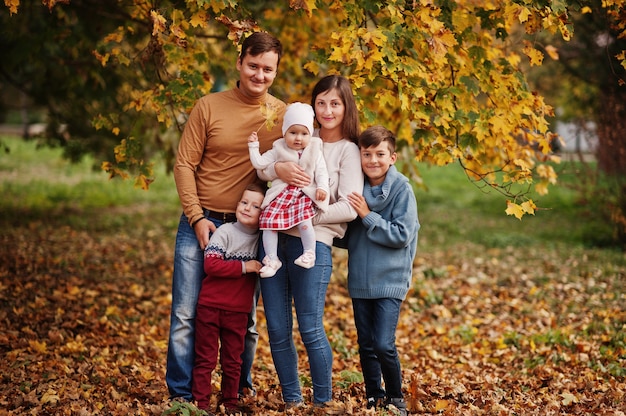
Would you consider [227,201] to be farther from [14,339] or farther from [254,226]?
[14,339]

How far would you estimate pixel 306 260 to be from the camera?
12.1ft

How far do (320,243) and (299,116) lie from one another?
2.29 ft

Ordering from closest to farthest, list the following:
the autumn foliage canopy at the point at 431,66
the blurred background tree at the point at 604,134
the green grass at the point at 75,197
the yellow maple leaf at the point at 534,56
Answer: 1. the autumn foliage canopy at the point at 431,66
2. the yellow maple leaf at the point at 534,56
3. the blurred background tree at the point at 604,134
4. the green grass at the point at 75,197

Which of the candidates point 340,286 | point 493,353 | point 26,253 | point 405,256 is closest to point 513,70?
point 405,256

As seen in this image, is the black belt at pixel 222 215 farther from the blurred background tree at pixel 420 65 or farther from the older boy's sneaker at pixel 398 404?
the older boy's sneaker at pixel 398 404

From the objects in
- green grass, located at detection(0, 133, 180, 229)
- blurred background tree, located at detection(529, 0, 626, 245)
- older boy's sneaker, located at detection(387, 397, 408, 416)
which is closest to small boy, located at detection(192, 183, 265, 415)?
older boy's sneaker, located at detection(387, 397, 408, 416)

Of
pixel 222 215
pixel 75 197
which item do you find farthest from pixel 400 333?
pixel 75 197

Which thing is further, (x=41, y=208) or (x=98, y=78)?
(x=41, y=208)

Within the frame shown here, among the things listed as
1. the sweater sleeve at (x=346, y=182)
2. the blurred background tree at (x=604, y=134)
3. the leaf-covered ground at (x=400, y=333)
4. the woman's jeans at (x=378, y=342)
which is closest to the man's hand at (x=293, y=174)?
the sweater sleeve at (x=346, y=182)

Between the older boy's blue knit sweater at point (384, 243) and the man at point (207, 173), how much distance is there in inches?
27.8

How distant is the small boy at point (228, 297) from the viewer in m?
3.91

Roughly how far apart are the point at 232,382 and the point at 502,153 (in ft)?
9.39

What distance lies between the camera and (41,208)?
13.1 meters

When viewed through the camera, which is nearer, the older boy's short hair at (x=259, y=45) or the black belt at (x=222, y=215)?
the older boy's short hair at (x=259, y=45)
